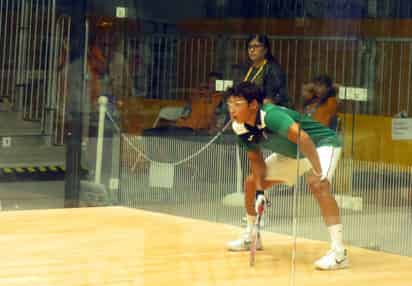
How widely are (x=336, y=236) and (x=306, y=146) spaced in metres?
0.42

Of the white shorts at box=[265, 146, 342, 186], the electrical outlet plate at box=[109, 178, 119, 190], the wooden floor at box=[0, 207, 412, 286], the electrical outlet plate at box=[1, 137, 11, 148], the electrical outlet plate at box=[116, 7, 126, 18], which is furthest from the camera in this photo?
the electrical outlet plate at box=[109, 178, 119, 190]

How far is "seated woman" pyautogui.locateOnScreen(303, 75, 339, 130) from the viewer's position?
5.00m

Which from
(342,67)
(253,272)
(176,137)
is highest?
(342,67)

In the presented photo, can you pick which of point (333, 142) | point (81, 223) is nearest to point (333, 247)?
point (333, 142)

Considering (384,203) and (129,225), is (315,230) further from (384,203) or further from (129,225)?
(129,225)

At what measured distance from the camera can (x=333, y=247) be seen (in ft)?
16.6

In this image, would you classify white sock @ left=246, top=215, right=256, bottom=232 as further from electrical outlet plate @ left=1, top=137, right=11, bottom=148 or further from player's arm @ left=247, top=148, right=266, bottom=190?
electrical outlet plate @ left=1, top=137, right=11, bottom=148

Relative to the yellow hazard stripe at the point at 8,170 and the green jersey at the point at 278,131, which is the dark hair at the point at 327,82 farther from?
the yellow hazard stripe at the point at 8,170

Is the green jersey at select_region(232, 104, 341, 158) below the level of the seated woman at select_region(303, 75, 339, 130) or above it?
below

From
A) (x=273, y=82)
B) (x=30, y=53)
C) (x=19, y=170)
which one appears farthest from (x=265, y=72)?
(x=19, y=170)

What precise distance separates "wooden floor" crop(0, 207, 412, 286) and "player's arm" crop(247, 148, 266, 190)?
225 millimetres

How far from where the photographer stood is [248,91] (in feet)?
16.3

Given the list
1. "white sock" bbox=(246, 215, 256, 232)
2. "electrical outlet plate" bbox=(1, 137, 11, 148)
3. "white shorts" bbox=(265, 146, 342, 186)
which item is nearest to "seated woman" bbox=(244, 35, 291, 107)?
"white shorts" bbox=(265, 146, 342, 186)

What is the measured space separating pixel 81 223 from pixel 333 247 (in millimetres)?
1113
